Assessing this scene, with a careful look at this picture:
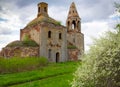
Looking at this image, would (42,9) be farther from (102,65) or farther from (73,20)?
(102,65)

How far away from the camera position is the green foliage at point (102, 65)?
13.9 metres

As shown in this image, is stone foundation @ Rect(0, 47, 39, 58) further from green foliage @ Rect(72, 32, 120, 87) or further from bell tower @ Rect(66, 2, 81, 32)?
green foliage @ Rect(72, 32, 120, 87)

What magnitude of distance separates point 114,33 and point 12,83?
12.0 m

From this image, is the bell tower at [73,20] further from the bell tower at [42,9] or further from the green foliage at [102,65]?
the green foliage at [102,65]

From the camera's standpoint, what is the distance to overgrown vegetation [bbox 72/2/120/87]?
45.6ft

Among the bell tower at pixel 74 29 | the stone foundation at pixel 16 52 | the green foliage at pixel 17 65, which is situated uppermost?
the bell tower at pixel 74 29

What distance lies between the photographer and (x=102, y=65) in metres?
14.2

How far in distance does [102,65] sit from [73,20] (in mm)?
50878

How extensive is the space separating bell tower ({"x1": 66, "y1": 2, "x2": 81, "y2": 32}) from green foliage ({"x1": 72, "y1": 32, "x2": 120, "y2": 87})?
163 feet

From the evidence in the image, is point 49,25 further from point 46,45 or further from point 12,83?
point 12,83

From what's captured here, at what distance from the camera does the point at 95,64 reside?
14.0m

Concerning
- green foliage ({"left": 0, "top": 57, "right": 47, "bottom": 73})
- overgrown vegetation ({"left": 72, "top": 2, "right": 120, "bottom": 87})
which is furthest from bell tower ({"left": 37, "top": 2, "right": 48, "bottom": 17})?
overgrown vegetation ({"left": 72, "top": 2, "right": 120, "bottom": 87})

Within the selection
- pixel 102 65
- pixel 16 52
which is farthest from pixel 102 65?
pixel 16 52

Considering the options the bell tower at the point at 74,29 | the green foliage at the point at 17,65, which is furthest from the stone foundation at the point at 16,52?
the bell tower at the point at 74,29
